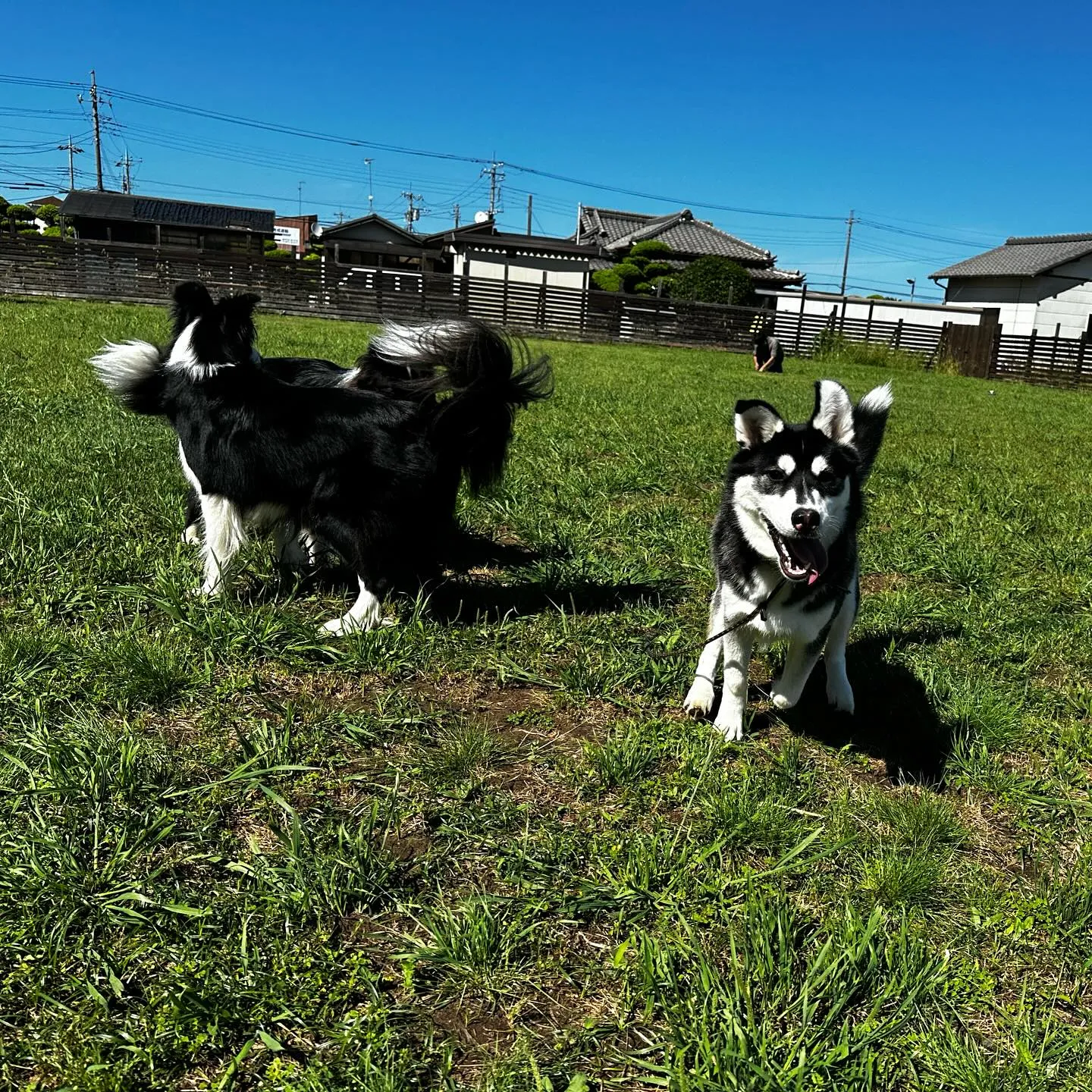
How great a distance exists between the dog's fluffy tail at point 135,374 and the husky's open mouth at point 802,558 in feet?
9.09

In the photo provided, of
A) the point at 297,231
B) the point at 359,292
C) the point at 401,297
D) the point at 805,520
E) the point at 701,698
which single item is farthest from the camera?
the point at 297,231

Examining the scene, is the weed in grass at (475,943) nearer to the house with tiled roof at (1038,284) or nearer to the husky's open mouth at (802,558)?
the husky's open mouth at (802,558)

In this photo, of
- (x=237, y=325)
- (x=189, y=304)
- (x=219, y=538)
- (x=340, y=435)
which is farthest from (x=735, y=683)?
(x=189, y=304)

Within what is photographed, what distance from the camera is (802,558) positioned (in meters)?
2.60

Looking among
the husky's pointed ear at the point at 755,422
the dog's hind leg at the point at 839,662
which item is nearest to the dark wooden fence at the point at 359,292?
the dog's hind leg at the point at 839,662

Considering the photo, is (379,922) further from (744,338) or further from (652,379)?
(744,338)

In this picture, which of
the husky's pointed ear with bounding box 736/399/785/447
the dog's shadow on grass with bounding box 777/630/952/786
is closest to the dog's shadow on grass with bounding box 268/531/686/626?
the dog's shadow on grass with bounding box 777/630/952/786

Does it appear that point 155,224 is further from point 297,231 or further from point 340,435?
point 340,435

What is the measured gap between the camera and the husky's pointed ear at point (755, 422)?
2.70 metres

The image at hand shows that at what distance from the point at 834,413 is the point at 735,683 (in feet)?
3.24

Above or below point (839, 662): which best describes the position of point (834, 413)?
above

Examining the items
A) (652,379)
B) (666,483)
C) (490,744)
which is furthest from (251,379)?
(652,379)

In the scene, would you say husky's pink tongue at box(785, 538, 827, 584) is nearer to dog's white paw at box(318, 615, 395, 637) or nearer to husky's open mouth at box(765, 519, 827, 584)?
husky's open mouth at box(765, 519, 827, 584)

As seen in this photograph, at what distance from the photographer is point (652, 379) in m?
13.7
